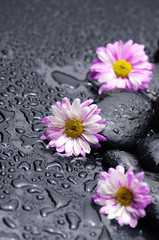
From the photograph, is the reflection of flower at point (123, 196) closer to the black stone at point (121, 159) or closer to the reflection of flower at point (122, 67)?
the black stone at point (121, 159)

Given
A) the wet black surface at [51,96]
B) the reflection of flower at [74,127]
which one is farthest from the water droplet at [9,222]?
the reflection of flower at [74,127]

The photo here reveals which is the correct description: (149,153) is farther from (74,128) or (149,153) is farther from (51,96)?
(51,96)

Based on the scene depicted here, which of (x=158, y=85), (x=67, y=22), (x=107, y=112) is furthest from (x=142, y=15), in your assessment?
(x=107, y=112)

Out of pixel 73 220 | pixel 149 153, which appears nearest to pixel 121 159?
pixel 149 153

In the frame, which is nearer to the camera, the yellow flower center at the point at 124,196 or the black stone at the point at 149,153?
the yellow flower center at the point at 124,196

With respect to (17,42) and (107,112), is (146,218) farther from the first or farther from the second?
(17,42)
